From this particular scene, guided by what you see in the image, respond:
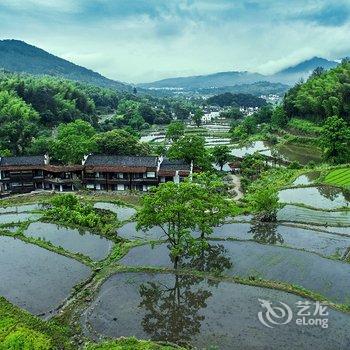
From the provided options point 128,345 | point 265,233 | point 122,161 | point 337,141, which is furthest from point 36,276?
point 337,141

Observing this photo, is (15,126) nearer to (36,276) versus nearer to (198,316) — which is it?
(36,276)

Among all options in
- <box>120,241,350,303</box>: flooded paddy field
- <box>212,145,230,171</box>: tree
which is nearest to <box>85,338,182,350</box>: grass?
<box>120,241,350,303</box>: flooded paddy field

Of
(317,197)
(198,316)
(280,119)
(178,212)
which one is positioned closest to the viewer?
(198,316)

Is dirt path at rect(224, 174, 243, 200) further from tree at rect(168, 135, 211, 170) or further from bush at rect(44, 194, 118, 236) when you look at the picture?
bush at rect(44, 194, 118, 236)

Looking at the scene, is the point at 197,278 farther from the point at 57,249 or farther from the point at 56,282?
the point at 57,249

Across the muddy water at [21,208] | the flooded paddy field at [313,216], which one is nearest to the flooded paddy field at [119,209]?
the muddy water at [21,208]

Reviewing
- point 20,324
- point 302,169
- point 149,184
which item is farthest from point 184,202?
point 302,169
